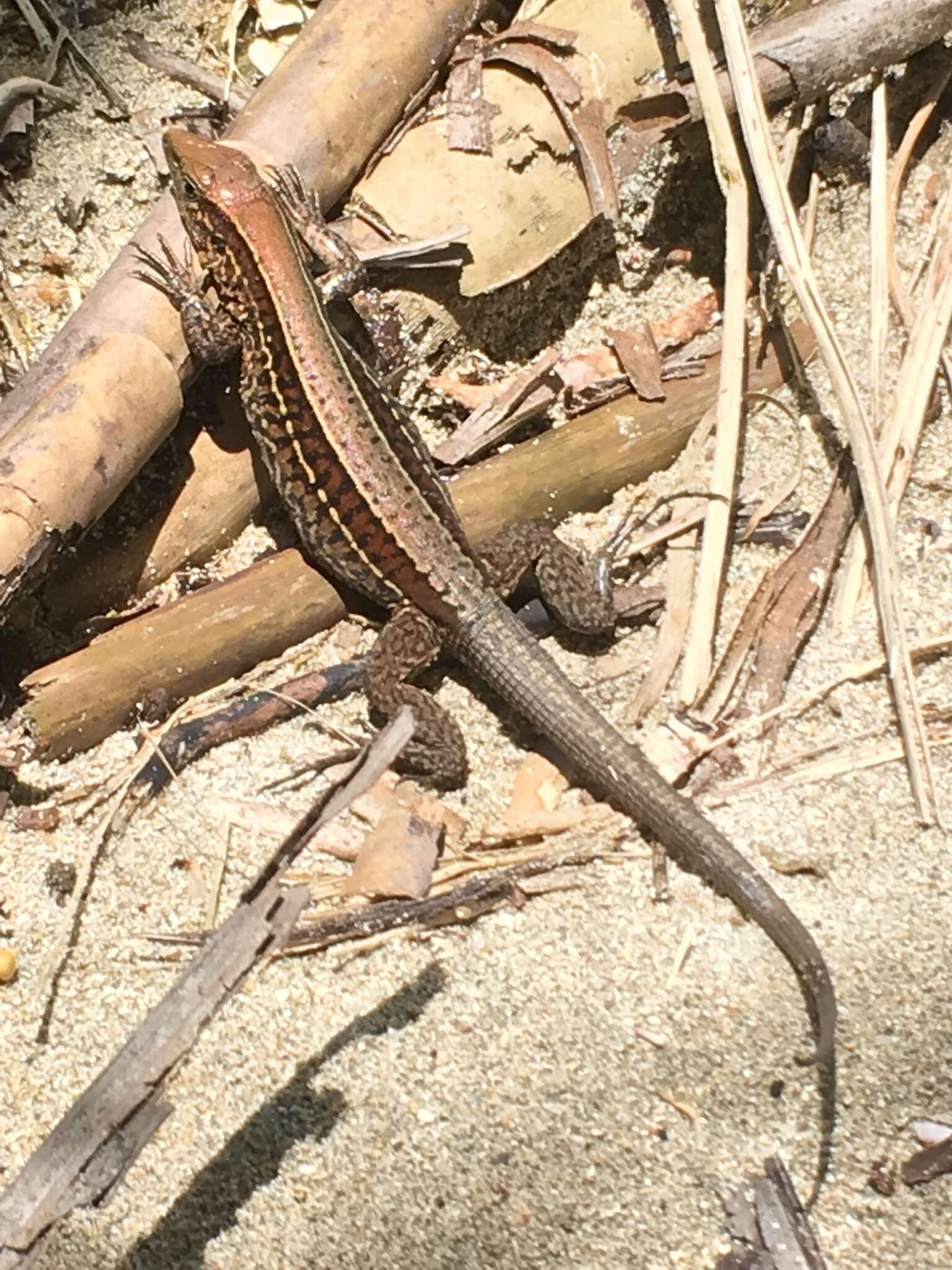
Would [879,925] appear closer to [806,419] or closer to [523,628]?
[523,628]

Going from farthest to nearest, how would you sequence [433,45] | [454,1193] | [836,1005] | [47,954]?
1. [433,45]
2. [47,954]
3. [836,1005]
4. [454,1193]

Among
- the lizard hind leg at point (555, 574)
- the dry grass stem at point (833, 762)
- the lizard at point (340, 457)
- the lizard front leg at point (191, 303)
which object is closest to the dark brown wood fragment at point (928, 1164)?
the dry grass stem at point (833, 762)

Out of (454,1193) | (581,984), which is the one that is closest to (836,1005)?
(581,984)

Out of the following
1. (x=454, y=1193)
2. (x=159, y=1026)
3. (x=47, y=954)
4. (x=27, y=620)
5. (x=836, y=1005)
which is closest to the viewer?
(x=159, y=1026)

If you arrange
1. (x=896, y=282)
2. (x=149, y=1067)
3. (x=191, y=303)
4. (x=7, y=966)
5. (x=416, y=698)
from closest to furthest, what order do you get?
(x=149, y=1067) < (x=7, y=966) < (x=191, y=303) < (x=416, y=698) < (x=896, y=282)

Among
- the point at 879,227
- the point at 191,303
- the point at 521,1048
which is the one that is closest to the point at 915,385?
the point at 879,227

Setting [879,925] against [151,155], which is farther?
[151,155]

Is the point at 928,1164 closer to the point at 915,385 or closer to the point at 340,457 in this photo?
the point at 915,385

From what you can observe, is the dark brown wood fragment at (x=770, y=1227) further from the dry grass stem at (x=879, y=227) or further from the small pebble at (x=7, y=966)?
the dry grass stem at (x=879, y=227)
